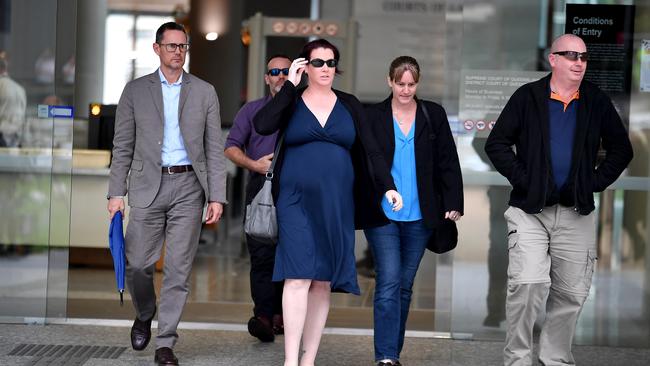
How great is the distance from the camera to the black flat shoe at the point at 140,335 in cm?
632

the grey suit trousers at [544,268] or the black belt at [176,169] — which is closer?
the grey suit trousers at [544,268]

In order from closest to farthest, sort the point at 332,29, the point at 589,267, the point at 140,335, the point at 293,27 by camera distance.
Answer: the point at 589,267 < the point at 140,335 < the point at 293,27 < the point at 332,29

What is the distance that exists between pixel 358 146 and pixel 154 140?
1137 millimetres

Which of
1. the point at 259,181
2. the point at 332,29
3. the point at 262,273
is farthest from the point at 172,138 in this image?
the point at 332,29

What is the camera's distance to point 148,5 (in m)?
16.4

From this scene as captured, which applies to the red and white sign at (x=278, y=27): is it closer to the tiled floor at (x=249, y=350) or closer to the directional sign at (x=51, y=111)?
the directional sign at (x=51, y=111)

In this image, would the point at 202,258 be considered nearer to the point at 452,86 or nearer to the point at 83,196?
the point at 83,196

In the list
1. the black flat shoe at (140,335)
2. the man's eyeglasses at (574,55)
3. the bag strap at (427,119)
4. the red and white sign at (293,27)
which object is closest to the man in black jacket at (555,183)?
the man's eyeglasses at (574,55)

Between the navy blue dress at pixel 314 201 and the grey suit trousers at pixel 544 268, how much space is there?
2.73 ft

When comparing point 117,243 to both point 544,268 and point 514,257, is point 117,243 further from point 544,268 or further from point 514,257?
point 544,268

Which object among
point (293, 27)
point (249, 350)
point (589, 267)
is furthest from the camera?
point (293, 27)

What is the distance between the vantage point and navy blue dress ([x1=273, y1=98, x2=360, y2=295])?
550cm

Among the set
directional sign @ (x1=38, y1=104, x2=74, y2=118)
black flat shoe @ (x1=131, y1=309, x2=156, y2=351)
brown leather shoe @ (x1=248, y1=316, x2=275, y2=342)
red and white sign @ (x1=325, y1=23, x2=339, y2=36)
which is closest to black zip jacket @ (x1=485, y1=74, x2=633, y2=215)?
brown leather shoe @ (x1=248, y1=316, x2=275, y2=342)

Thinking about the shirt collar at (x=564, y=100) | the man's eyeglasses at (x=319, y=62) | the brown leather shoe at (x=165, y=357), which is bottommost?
the brown leather shoe at (x=165, y=357)
